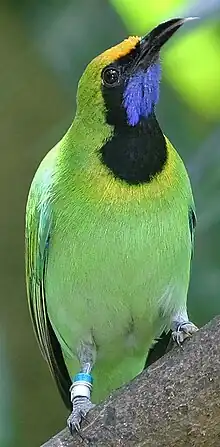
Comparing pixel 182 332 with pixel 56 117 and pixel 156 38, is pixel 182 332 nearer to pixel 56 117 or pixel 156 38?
pixel 156 38

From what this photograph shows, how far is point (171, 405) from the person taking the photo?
49.9 inches

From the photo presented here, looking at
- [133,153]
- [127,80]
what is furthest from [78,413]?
[127,80]

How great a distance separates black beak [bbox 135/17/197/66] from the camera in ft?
4.82

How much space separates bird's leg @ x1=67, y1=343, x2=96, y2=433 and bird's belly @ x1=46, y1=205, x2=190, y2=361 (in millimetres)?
28

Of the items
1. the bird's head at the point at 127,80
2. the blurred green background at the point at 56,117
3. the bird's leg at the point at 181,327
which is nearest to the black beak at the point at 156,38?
the bird's head at the point at 127,80

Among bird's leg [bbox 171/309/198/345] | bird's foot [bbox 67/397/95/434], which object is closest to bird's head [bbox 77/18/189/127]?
bird's leg [bbox 171/309/198/345]

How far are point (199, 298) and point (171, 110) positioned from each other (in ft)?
1.53

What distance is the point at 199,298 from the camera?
1.71m

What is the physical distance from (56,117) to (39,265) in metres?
0.96

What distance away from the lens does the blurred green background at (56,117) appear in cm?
172

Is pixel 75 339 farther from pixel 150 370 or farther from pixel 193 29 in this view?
pixel 193 29

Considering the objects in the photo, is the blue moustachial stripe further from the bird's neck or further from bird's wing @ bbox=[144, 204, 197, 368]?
bird's wing @ bbox=[144, 204, 197, 368]

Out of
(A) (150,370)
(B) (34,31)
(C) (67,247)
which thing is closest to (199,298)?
(C) (67,247)

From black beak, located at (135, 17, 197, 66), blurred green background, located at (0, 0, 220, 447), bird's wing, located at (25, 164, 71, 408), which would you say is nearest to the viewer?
black beak, located at (135, 17, 197, 66)
